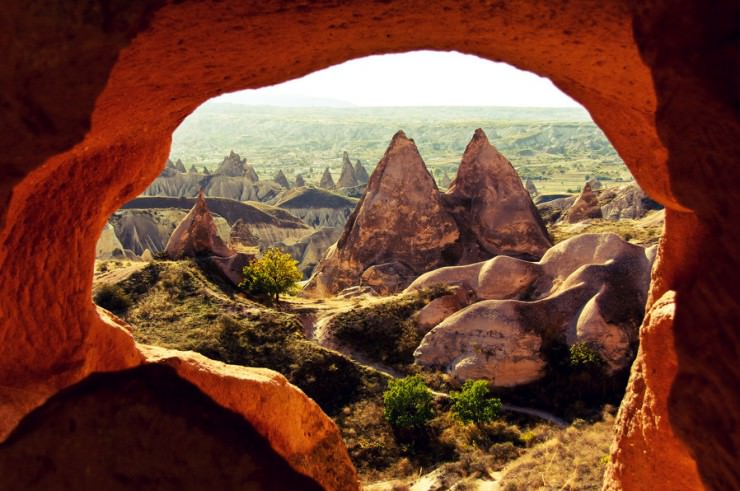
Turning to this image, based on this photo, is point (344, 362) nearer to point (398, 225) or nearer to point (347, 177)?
point (398, 225)

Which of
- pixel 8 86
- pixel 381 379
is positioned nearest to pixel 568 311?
pixel 381 379

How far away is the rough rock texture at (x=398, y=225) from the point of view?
47344 millimetres

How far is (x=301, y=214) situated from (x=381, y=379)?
87.0m

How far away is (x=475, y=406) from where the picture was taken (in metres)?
23.4

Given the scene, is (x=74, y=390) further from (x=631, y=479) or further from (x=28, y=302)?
(x=631, y=479)

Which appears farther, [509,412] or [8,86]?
[509,412]

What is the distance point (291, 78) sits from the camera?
8125 mm

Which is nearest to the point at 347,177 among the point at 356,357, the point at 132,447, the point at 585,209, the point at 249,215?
the point at 249,215

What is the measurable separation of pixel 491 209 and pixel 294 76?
41.5 metres

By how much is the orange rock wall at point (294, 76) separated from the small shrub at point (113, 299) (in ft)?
74.9

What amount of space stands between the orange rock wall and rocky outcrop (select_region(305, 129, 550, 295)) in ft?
122

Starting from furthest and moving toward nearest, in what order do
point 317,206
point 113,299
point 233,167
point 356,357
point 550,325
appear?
point 233,167, point 317,206, point 113,299, point 356,357, point 550,325

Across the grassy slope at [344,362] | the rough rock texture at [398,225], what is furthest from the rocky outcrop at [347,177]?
the grassy slope at [344,362]

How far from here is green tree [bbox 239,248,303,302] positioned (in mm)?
36875
